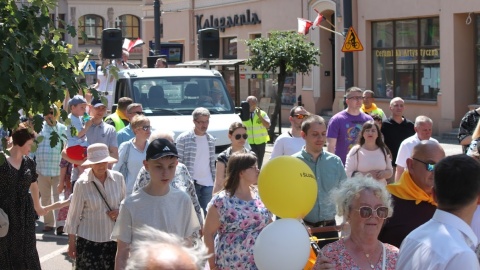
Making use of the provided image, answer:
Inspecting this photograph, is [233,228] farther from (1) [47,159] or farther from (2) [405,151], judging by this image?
(1) [47,159]

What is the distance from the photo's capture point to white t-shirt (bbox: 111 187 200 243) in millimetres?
6207

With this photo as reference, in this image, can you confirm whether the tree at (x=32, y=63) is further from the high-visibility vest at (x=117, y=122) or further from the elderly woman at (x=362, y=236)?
the high-visibility vest at (x=117, y=122)

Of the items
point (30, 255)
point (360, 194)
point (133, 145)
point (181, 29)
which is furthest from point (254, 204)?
point (181, 29)

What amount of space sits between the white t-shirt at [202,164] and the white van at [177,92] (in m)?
4.24

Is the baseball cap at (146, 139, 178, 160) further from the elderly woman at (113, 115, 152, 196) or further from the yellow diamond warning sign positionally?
the yellow diamond warning sign

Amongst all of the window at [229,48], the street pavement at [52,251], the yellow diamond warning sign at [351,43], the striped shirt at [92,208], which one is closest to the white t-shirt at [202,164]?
the street pavement at [52,251]

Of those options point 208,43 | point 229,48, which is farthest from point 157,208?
point 229,48

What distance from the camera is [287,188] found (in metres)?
5.52

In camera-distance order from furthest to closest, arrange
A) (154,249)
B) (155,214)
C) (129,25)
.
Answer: (129,25)
(155,214)
(154,249)

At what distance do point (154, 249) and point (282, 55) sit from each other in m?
24.9

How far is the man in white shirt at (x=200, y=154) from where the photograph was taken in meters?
10.8

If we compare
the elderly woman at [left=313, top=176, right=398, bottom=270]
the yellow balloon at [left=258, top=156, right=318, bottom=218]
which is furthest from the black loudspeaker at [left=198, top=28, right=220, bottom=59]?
the elderly woman at [left=313, top=176, right=398, bottom=270]

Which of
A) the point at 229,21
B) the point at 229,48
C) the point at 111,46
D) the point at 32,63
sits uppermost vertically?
the point at 229,21

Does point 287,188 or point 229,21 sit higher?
point 229,21
